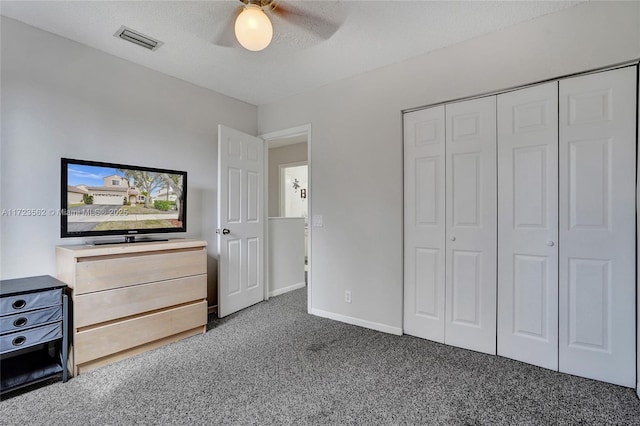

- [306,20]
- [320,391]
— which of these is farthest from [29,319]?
[306,20]

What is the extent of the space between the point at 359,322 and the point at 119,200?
7.85 feet

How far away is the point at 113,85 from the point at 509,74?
3.23 m

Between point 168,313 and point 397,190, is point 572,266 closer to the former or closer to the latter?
point 397,190

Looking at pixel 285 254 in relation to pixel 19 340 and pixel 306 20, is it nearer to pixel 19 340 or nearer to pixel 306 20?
pixel 19 340

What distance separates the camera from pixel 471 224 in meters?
2.46

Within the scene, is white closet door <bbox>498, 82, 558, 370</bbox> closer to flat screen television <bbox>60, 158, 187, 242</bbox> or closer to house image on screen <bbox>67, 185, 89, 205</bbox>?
flat screen television <bbox>60, 158, 187, 242</bbox>

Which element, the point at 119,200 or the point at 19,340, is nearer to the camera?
the point at 19,340

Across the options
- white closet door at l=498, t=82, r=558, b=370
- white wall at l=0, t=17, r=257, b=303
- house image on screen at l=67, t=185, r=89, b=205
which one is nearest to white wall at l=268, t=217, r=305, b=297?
white wall at l=0, t=17, r=257, b=303

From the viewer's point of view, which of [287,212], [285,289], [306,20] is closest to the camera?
[306,20]

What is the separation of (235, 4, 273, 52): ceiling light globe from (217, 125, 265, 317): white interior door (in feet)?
4.85

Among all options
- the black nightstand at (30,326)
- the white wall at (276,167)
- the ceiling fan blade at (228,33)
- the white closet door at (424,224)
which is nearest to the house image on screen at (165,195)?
the black nightstand at (30,326)

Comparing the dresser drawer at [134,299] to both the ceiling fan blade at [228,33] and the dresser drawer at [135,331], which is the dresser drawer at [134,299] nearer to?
the dresser drawer at [135,331]

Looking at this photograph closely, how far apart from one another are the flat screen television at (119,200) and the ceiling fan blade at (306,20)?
5.43 feet

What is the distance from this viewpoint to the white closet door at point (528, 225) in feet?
7.03
